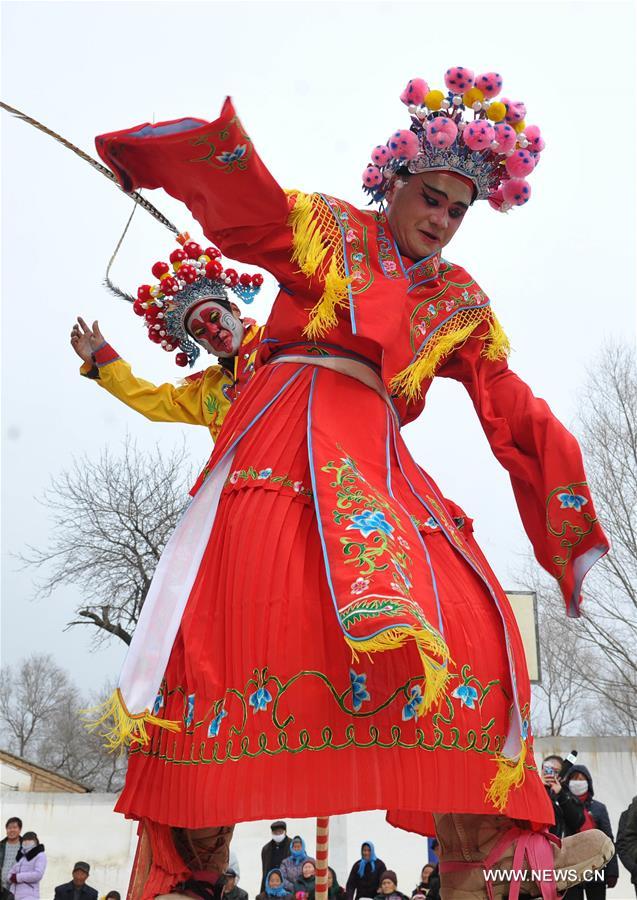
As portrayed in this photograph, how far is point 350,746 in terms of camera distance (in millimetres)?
2291

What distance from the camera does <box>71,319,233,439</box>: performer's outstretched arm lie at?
142 inches

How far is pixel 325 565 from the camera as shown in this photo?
8.04 ft

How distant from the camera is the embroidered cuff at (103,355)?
3.62 meters

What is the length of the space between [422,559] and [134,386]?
1570 millimetres

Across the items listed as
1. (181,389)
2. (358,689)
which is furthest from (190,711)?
(181,389)

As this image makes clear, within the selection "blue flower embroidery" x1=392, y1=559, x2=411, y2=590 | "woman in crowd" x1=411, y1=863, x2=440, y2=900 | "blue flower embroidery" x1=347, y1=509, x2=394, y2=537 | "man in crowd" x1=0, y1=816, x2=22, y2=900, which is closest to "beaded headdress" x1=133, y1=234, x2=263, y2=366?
"blue flower embroidery" x1=347, y1=509, x2=394, y2=537

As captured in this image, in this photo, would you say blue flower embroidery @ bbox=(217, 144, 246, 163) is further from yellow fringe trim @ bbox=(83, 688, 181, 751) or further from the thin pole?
the thin pole

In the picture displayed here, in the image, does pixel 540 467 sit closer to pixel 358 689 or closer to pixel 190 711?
pixel 358 689

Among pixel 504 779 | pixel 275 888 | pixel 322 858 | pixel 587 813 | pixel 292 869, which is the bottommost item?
pixel 322 858

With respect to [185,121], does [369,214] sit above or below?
above

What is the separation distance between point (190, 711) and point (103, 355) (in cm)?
166

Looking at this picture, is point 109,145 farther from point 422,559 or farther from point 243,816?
point 243,816

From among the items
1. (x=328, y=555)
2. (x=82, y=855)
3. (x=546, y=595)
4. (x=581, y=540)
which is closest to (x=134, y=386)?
(x=328, y=555)

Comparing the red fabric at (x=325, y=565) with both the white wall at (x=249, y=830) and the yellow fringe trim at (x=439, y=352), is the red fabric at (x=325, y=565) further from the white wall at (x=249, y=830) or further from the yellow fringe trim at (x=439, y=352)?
the white wall at (x=249, y=830)
